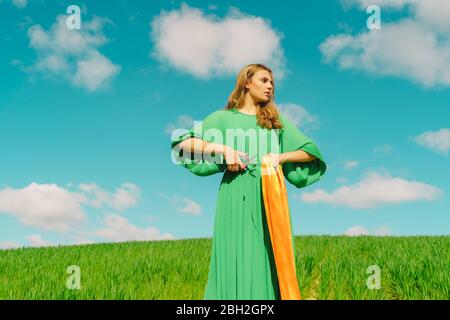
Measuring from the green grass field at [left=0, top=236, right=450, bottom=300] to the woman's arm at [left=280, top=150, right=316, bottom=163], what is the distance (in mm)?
1917

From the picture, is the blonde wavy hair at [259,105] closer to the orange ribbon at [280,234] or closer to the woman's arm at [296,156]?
the woman's arm at [296,156]

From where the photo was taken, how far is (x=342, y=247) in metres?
10.3

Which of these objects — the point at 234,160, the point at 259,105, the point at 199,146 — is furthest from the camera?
the point at 259,105

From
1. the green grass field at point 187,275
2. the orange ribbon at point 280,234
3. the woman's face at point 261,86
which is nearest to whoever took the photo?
the orange ribbon at point 280,234

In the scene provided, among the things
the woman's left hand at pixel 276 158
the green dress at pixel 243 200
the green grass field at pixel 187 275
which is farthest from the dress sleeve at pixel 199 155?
the green grass field at pixel 187 275

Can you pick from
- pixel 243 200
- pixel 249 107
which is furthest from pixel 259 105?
pixel 243 200

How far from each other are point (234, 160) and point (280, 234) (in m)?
0.66

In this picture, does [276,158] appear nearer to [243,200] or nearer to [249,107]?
[243,200]

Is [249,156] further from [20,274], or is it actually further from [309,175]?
[20,274]

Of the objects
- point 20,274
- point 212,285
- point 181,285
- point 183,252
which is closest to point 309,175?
point 212,285

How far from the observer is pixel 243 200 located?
4.14 m

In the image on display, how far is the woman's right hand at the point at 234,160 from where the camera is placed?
4.07 metres

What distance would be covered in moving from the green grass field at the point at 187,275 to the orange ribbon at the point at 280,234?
69.3 inches

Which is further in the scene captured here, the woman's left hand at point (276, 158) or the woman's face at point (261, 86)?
the woman's face at point (261, 86)
